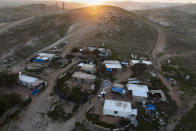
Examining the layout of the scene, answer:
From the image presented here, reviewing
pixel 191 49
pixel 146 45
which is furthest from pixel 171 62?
pixel 191 49

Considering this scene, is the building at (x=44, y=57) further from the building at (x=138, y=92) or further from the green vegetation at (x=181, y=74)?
the green vegetation at (x=181, y=74)

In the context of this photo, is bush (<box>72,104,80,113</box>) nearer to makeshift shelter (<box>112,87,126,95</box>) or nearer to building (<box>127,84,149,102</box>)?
makeshift shelter (<box>112,87,126,95</box>)

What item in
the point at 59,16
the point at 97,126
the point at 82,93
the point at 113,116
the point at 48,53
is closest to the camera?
the point at 97,126

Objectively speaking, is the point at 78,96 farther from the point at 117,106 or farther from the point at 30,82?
the point at 30,82

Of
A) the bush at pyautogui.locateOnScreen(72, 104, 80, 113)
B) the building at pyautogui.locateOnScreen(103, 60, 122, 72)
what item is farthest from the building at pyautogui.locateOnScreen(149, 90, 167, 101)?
the bush at pyautogui.locateOnScreen(72, 104, 80, 113)

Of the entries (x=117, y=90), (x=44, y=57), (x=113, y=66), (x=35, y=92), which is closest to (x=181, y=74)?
(x=113, y=66)

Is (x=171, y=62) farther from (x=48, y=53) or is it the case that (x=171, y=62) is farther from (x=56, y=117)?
(x=48, y=53)
